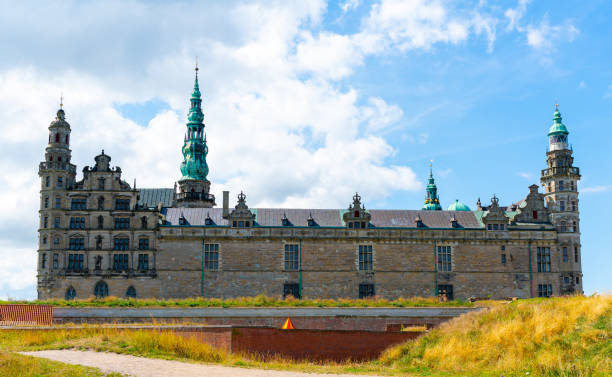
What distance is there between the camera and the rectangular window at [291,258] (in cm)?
5306

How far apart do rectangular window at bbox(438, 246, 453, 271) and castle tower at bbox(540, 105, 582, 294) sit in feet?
31.4

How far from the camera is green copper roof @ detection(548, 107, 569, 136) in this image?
59.6 metres

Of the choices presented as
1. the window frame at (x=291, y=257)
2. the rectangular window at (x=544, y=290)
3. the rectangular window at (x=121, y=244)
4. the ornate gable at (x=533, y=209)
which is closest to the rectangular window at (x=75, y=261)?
the rectangular window at (x=121, y=244)

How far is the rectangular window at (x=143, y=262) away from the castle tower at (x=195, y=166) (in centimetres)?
2659

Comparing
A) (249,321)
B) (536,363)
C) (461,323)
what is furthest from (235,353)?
(249,321)

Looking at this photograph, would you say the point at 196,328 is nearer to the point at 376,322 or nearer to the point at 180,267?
the point at 376,322

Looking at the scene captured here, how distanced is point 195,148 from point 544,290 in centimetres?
4418

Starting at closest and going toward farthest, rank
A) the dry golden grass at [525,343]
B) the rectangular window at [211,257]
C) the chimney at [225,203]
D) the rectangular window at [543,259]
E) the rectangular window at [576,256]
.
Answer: the dry golden grass at [525,343], the rectangular window at [211,257], the chimney at [225,203], the rectangular window at [543,259], the rectangular window at [576,256]

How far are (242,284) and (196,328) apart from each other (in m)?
27.0

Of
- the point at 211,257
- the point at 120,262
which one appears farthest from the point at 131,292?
the point at 211,257

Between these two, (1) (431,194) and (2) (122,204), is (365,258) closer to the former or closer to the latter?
(2) (122,204)

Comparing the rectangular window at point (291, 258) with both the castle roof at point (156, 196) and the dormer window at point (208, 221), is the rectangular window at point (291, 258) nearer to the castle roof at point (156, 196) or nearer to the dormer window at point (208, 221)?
the dormer window at point (208, 221)

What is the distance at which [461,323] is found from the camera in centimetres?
2503

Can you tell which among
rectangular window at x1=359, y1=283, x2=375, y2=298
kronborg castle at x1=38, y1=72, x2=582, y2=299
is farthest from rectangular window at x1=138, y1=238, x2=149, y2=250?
rectangular window at x1=359, y1=283, x2=375, y2=298
